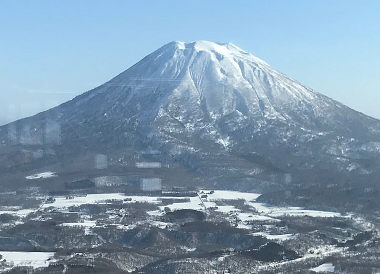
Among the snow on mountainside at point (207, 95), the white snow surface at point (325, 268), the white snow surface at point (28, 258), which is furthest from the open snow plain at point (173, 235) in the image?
the snow on mountainside at point (207, 95)

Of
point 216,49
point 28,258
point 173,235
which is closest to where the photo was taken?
point 28,258

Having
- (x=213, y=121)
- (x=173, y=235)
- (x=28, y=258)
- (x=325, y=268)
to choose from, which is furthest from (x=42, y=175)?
(x=325, y=268)

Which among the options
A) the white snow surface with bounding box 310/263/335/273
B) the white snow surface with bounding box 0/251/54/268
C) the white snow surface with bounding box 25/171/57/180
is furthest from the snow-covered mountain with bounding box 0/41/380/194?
the white snow surface with bounding box 0/251/54/268

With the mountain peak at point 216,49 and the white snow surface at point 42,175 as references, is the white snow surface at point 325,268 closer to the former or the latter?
the white snow surface at point 42,175

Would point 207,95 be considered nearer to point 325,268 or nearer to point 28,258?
point 28,258

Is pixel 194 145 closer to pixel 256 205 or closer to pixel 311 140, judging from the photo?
pixel 311 140

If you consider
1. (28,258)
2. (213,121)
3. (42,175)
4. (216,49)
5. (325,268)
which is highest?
(216,49)

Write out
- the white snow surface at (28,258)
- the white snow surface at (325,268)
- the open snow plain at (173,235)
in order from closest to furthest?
the white snow surface at (325,268) → the white snow surface at (28,258) → the open snow plain at (173,235)

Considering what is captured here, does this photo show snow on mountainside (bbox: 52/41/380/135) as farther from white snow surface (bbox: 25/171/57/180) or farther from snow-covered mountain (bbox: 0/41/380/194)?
white snow surface (bbox: 25/171/57/180)

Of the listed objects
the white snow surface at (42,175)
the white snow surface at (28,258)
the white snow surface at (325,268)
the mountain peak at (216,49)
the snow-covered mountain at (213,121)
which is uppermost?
the mountain peak at (216,49)
